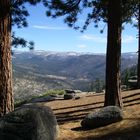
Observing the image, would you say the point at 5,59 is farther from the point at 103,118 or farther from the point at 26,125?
the point at 103,118

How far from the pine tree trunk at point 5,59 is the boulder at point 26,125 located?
2061 mm

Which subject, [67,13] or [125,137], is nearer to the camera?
[125,137]

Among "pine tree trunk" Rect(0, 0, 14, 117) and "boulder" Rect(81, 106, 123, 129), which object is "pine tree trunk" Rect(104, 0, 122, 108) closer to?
"boulder" Rect(81, 106, 123, 129)

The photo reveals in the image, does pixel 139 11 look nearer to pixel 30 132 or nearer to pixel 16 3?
pixel 16 3

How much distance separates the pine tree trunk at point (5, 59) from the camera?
12906 millimetres

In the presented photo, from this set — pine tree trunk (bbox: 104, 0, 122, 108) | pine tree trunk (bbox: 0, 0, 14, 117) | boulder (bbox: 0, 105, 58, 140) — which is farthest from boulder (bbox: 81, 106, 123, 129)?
pine tree trunk (bbox: 0, 0, 14, 117)

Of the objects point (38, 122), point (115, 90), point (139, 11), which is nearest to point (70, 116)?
point (115, 90)

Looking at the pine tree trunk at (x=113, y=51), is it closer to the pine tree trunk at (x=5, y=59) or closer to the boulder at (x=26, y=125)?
the pine tree trunk at (x=5, y=59)

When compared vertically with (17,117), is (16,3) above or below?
above

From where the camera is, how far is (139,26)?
2594cm

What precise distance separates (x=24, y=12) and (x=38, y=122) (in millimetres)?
7169

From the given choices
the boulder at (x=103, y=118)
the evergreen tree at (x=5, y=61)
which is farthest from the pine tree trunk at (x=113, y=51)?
the evergreen tree at (x=5, y=61)

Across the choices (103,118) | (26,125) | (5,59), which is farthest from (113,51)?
(26,125)

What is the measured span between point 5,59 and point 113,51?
474cm
